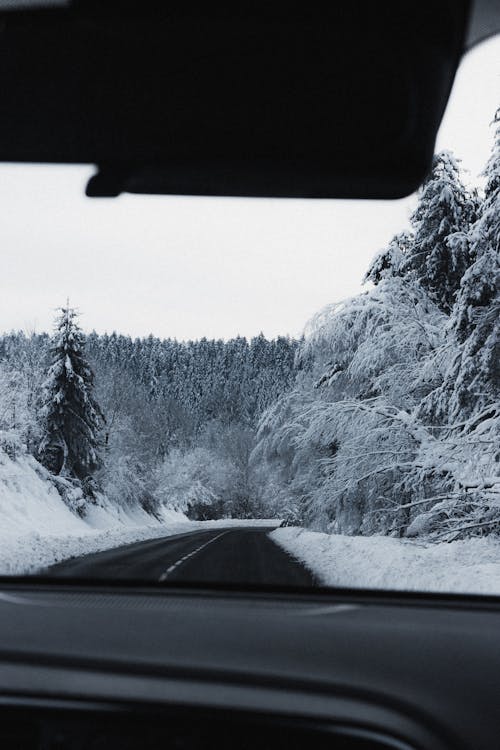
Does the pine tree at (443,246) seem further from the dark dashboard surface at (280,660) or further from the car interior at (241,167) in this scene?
the dark dashboard surface at (280,660)

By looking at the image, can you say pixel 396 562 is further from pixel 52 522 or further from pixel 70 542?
pixel 52 522

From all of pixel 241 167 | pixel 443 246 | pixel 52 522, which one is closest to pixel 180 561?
pixel 52 522

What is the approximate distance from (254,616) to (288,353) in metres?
1.90

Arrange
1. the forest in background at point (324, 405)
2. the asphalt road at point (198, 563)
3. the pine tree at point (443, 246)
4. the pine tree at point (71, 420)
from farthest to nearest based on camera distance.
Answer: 1. the pine tree at point (443, 246)
2. the pine tree at point (71, 420)
3. the forest in background at point (324, 405)
4. the asphalt road at point (198, 563)

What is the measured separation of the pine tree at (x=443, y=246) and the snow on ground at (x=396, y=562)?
3.17 meters

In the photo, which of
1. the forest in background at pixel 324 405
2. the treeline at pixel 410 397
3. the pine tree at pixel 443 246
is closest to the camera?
the forest in background at pixel 324 405

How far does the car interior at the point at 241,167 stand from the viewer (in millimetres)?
1800

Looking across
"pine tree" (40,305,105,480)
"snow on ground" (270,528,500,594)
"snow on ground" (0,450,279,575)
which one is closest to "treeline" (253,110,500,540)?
"snow on ground" (270,528,500,594)

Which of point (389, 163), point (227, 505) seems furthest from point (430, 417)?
point (389, 163)

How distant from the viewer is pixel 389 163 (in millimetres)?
1934

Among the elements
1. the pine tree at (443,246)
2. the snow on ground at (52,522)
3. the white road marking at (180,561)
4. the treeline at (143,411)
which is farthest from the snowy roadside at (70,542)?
the pine tree at (443,246)

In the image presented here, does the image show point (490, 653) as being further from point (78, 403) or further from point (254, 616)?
point (78, 403)

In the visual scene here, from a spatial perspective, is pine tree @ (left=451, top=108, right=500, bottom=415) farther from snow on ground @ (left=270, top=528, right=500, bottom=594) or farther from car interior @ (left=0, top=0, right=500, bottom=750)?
car interior @ (left=0, top=0, right=500, bottom=750)

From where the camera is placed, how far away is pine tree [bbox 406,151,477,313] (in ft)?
23.7
